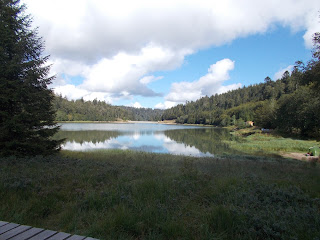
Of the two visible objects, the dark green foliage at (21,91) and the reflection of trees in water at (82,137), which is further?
the reflection of trees in water at (82,137)

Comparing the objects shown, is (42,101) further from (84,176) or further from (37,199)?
(37,199)

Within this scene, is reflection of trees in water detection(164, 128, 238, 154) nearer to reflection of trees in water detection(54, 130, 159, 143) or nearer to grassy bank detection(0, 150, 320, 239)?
reflection of trees in water detection(54, 130, 159, 143)

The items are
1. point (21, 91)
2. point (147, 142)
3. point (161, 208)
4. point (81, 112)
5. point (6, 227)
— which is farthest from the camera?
point (81, 112)

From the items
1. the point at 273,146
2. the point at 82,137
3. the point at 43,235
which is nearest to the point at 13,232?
the point at 43,235

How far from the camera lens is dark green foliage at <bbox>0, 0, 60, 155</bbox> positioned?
927 centimetres

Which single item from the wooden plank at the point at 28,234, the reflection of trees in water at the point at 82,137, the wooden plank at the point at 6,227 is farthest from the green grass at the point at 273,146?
the wooden plank at the point at 6,227

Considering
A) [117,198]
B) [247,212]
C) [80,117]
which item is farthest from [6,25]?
[80,117]

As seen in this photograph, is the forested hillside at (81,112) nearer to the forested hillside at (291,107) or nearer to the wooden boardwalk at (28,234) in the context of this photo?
the forested hillside at (291,107)

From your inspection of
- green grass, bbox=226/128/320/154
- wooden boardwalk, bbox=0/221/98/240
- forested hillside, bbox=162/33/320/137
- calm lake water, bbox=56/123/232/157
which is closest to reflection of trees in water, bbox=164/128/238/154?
calm lake water, bbox=56/123/232/157

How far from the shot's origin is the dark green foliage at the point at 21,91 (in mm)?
9273

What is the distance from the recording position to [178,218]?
379 cm

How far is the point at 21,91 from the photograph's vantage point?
30.8ft

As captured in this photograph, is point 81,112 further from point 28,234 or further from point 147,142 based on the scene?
point 28,234

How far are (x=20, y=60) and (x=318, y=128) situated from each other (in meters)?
48.0
